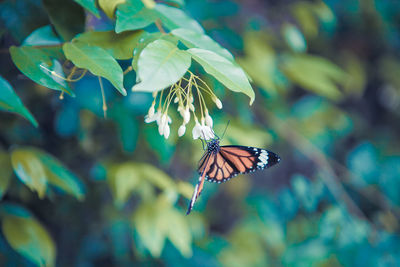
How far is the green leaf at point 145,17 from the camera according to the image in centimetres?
80

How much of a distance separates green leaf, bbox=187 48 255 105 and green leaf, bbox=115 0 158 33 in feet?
0.67

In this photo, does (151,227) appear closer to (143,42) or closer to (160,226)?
(160,226)

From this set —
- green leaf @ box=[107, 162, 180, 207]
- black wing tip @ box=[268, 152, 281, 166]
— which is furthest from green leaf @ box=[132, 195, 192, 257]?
black wing tip @ box=[268, 152, 281, 166]

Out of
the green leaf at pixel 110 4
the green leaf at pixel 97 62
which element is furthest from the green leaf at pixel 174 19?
the green leaf at pixel 97 62

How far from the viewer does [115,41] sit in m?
0.87

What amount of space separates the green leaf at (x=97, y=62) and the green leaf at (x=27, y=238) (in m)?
0.85

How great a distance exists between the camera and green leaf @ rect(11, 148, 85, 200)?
3.49 feet

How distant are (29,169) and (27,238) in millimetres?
322

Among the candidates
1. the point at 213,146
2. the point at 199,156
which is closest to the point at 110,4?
the point at 213,146

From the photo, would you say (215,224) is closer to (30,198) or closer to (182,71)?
(30,198)

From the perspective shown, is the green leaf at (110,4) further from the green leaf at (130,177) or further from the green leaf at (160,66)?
the green leaf at (130,177)

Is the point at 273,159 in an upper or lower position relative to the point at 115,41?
lower

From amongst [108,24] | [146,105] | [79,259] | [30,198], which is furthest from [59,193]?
[108,24]

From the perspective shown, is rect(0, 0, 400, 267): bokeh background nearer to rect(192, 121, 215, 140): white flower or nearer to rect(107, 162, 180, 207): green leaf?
rect(107, 162, 180, 207): green leaf
